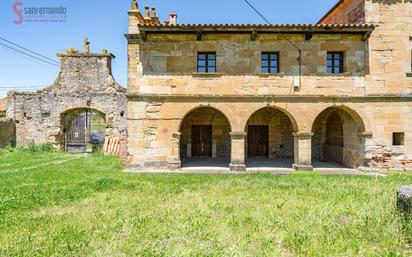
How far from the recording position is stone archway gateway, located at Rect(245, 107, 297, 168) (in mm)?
15531

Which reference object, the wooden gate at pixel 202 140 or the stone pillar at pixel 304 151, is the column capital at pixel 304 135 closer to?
the stone pillar at pixel 304 151

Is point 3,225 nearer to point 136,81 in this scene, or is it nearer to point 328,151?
point 136,81

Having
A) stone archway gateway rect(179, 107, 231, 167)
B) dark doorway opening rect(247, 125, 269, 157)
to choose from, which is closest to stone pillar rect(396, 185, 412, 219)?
stone archway gateway rect(179, 107, 231, 167)

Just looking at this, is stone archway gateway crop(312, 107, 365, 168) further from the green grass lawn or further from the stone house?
the green grass lawn

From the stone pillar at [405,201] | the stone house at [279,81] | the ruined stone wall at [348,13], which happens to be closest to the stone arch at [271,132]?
the stone house at [279,81]

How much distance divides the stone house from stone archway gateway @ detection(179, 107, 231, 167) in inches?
148

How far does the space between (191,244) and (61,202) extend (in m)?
4.02

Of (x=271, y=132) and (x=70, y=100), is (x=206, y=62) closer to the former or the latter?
(x=271, y=132)

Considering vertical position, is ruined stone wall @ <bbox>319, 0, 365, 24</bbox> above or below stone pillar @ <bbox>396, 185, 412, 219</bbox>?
above

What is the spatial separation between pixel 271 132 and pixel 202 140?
4.08 m

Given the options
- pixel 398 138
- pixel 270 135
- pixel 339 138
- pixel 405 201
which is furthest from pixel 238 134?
pixel 405 201

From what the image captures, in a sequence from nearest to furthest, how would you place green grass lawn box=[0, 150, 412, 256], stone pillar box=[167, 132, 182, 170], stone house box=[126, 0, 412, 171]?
green grass lawn box=[0, 150, 412, 256]
stone house box=[126, 0, 412, 171]
stone pillar box=[167, 132, 182, 170]

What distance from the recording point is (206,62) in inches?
465

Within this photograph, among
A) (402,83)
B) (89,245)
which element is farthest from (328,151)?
(89,245)
